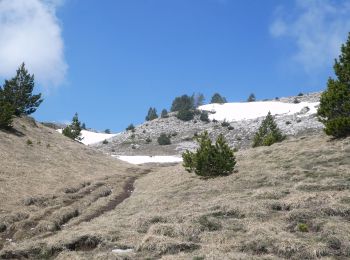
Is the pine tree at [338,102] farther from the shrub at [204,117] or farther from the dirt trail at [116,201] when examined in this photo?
the shrub at [204,117]

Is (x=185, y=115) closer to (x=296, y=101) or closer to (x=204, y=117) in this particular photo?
(x=204, y=117)

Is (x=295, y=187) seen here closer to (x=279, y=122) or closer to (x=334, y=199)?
(x=334, y=199)

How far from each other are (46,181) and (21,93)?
28.3 metres

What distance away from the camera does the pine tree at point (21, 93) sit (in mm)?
55312

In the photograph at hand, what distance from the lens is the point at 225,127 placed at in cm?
10850

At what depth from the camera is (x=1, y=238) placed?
17.5m

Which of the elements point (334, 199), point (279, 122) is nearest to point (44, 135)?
point (334, 199)

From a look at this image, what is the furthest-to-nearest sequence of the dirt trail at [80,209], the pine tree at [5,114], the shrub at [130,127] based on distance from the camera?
the shrub at [130,127], the pine tree at [5,114], the dirt trail at [80,209]

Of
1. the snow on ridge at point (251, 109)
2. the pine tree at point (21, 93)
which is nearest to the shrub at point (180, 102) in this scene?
the snow on ridge at point (251, 109)

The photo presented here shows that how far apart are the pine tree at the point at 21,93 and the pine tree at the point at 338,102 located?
124ft

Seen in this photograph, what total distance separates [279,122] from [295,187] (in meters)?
82.9

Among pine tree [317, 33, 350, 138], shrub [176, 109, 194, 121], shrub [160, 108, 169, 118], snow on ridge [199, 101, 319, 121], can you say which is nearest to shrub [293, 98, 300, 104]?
snow on ridge [199, 101, 319, 121]

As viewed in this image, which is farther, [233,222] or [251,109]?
[251,109]

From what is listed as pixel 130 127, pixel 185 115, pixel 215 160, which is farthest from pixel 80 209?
pixel 185 115
